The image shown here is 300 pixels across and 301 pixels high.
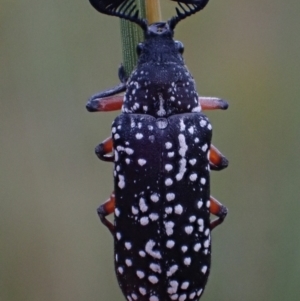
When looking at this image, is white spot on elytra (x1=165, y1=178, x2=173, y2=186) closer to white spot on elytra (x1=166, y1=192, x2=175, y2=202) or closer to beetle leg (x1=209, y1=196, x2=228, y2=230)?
white spot on elytra (x1=166, y1=192, x2=175, y2=202)

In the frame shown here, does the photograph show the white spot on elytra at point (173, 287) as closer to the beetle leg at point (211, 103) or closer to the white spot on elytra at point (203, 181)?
the white spot on elytra at point (203, 181)

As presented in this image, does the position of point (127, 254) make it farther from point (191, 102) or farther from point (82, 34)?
point (82, 34)

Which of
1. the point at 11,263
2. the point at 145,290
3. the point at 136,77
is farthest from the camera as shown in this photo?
the point at 11,263

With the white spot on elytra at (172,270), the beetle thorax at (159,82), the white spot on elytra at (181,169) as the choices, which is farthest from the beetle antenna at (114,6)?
the white spot on elytra at (172,270)

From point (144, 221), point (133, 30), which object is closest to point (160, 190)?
point (144, 221)

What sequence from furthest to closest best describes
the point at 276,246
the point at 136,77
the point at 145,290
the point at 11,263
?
the point at 11,263 → the point at 276,246 → the point at 136,77 → the point at 145,290

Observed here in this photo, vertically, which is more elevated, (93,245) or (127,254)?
(127,254)

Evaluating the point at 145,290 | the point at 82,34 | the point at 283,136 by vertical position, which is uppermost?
the point at 82,34

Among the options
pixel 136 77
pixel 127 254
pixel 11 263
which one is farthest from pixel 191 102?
pixel 11 263

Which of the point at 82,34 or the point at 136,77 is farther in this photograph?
the point at 82,34
